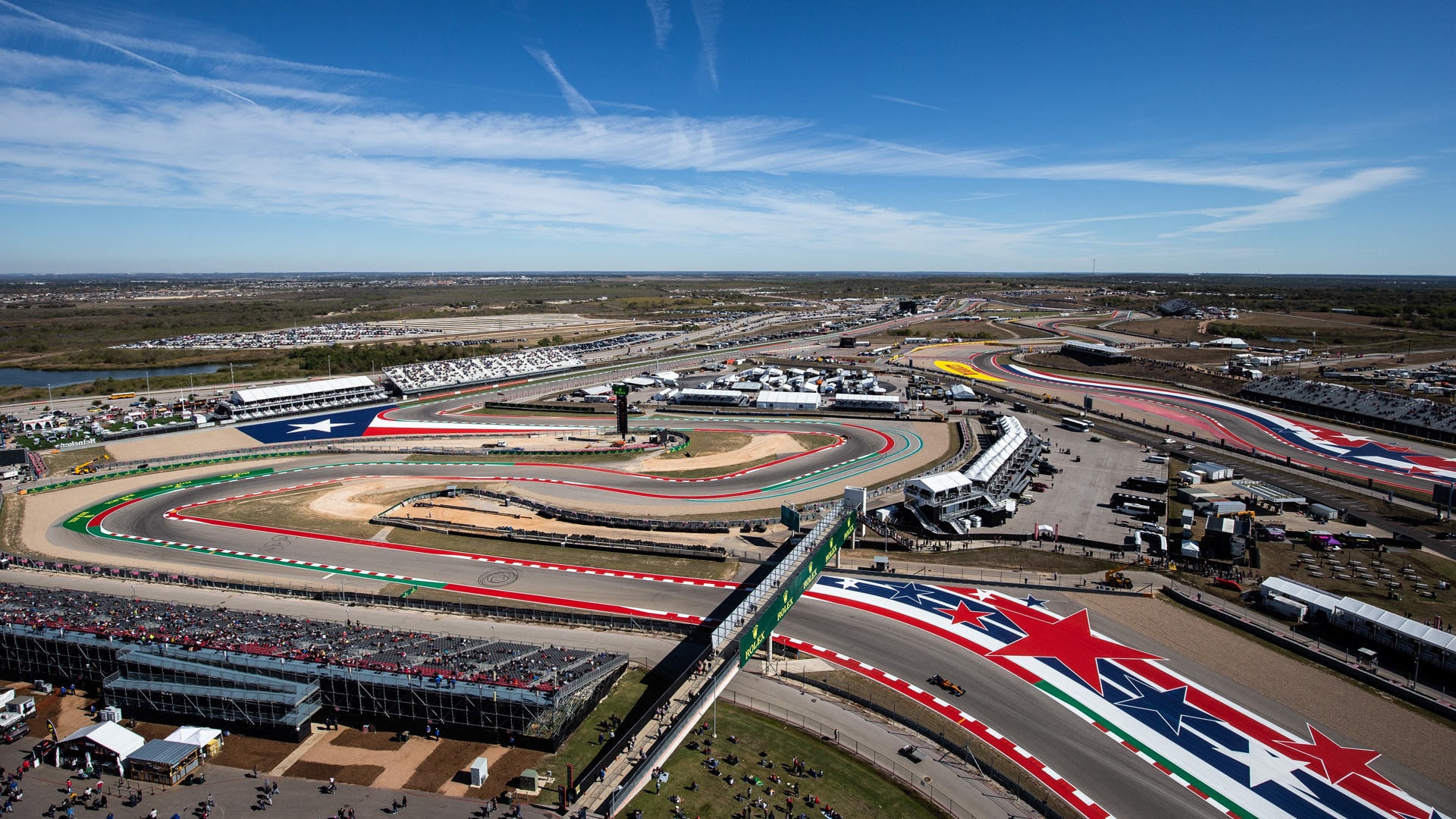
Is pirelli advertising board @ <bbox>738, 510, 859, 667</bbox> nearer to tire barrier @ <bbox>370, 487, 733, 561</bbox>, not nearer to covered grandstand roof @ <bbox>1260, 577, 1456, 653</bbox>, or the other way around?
tire barrier @ <bbox>370, 487, 733, 561</bbox>

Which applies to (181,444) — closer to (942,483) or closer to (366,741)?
(366,741)

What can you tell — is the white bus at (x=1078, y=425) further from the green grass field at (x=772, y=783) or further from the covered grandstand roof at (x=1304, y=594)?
the green grass field at (x=772, y=783)

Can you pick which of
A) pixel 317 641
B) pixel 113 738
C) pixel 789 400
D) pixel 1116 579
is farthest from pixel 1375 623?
pixel 789 400

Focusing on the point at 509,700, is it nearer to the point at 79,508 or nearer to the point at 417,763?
the point at 417,763

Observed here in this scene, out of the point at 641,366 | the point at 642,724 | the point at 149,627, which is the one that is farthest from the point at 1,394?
the point at 642,724

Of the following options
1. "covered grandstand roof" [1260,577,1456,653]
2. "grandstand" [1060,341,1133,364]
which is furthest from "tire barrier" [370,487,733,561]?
"grandstand" [1060,341,1133,364]
